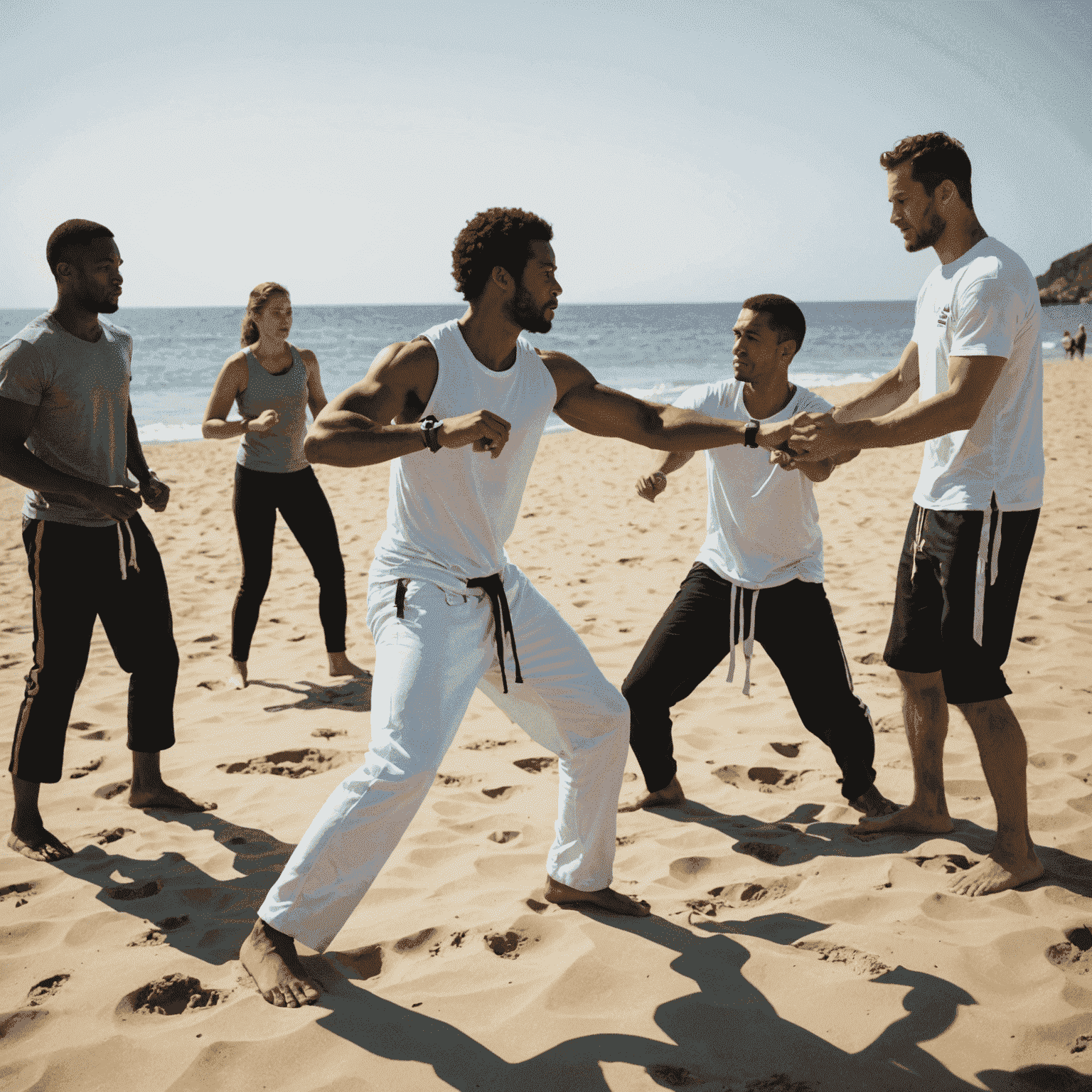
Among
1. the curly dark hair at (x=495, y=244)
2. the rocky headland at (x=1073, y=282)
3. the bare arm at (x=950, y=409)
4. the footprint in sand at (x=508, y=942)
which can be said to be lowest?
the footprint in sand at (x=508, y=942)

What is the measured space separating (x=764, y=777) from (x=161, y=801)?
8.38 ft

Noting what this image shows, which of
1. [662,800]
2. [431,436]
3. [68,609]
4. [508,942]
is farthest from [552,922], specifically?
[68,609]

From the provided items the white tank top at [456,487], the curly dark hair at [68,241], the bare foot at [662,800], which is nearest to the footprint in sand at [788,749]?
the bare foot at [662,800]

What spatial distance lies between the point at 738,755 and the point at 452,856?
1505mm

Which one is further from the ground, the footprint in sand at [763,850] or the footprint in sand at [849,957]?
the footprint in sand at [849,957]

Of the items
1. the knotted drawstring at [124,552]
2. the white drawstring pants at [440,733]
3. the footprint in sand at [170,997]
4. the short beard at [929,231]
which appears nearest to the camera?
the white drawstring pants at [440,733]

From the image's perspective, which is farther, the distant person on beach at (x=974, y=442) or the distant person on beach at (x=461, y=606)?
the distant person on beach at (x=974, y=442)

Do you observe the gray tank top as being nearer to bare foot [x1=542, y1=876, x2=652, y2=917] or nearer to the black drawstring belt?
the black drawstring belt

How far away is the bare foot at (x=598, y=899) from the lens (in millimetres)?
3072

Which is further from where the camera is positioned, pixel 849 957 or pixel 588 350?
pixel 588 350

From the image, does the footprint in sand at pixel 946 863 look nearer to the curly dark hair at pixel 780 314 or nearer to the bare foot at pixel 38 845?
the curly dark hair at pixel 780 314

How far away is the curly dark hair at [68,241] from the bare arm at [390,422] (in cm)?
148

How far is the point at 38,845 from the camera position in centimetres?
356

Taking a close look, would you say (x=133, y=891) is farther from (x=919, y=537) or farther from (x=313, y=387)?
(x=313, y=387)
